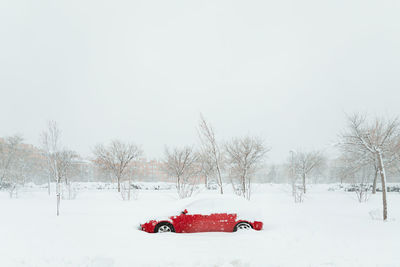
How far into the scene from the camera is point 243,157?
59.5ft

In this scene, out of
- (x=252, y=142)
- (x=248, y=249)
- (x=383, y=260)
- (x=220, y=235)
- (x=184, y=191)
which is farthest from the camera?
(x=252, y=142)

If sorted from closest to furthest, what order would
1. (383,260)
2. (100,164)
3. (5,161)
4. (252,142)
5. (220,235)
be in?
(383,260), (220,235), (252,142), (5,161), (100,164)

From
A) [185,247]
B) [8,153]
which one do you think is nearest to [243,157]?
[185,247]

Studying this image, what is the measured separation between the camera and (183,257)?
4457mm

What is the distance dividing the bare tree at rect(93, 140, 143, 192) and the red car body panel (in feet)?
76.8

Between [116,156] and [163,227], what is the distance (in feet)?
84.4

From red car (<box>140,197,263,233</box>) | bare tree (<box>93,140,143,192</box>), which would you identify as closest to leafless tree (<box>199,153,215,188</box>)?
red car (<box>140,197,263,233</box>)

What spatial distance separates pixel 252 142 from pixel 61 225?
1574 centimetres

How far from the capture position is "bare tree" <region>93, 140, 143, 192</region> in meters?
29.2

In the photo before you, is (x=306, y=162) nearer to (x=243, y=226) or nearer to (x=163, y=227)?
(x=243, y=226)

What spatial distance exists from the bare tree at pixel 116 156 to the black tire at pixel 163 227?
23.3 meters

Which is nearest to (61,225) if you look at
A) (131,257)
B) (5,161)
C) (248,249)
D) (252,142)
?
(131,257)

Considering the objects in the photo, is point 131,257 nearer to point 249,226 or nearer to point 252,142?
point 249,226

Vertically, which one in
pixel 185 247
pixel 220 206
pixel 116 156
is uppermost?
pixel 116 156
